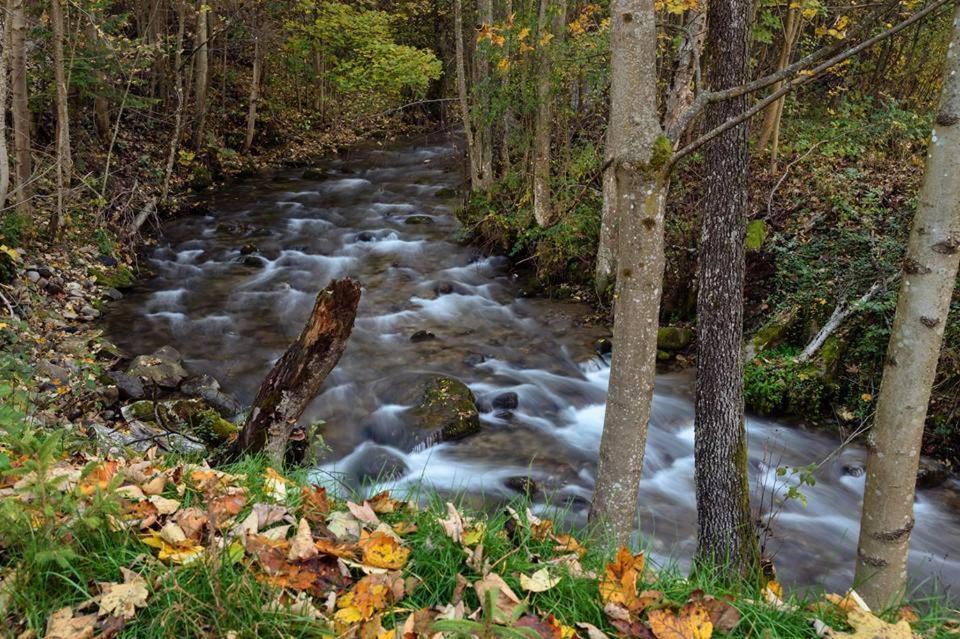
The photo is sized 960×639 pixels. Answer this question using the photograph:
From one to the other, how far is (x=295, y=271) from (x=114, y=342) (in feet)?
13.9

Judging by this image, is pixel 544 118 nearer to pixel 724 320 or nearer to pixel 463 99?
pixel 463 99

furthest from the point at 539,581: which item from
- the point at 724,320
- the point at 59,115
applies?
the point at 59,115

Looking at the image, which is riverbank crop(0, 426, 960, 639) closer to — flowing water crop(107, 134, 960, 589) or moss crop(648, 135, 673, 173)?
moss crop(648, 135, 673, 173)

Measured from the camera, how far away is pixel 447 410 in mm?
7949

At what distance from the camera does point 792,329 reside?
29.3 feet

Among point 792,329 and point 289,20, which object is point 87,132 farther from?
point 792,329

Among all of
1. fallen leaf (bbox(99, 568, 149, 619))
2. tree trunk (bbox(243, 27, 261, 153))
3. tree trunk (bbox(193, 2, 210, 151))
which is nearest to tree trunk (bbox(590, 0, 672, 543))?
fallen leaf (bbox(99, 568, 149, 619))

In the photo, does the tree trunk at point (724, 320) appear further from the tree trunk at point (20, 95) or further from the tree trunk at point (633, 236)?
the tree trunk at point (20, 95)

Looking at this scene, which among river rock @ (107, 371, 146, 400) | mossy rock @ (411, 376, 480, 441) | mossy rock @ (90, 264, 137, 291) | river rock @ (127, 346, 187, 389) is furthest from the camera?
mossy rock @ (90, 264, 137, 291)

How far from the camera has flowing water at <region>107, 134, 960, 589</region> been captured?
22.1 feet

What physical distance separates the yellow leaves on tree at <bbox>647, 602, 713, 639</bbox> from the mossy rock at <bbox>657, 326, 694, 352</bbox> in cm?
766

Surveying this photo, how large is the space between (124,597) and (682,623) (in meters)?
1.82

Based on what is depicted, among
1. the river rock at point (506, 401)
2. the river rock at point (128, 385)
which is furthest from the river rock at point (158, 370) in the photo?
the river rock at point (506, 401)

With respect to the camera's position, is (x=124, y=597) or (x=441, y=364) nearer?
(x=124, y=597)
